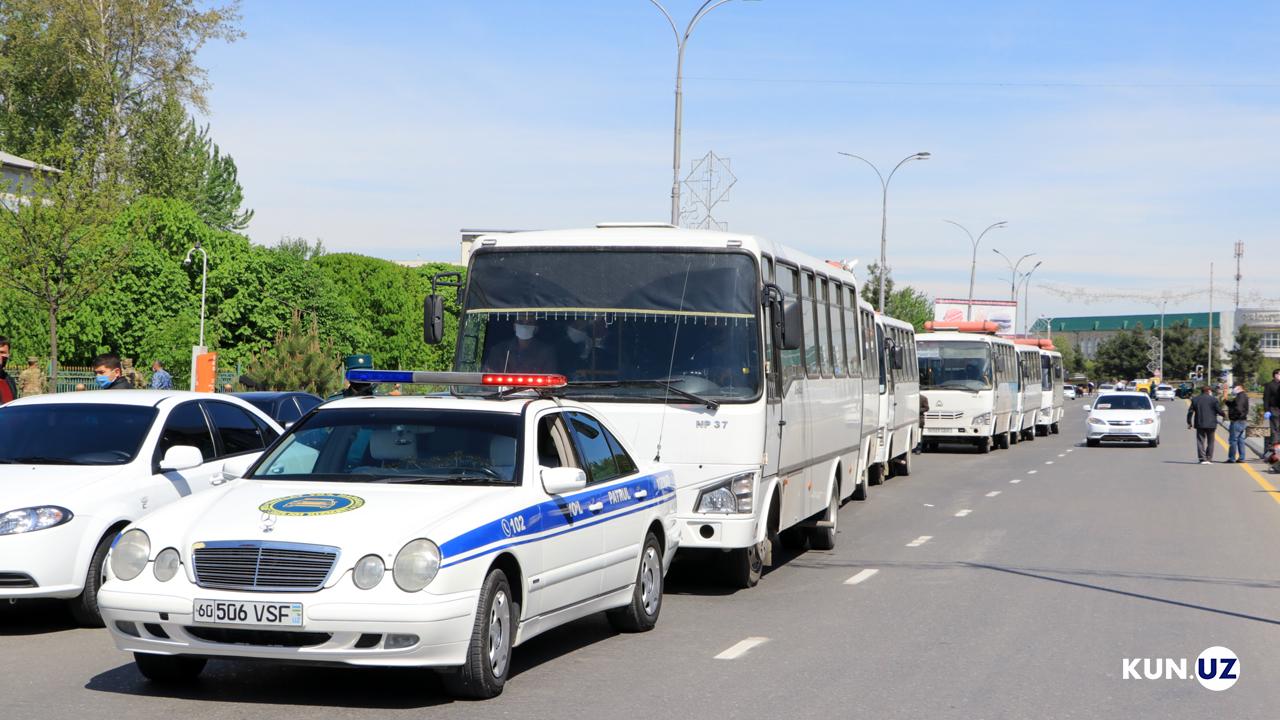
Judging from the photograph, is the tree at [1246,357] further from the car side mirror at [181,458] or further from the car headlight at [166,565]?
the car headlight at [166,565]

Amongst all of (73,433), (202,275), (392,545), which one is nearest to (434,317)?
(73,433)

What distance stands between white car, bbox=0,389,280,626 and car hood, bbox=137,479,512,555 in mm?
1976

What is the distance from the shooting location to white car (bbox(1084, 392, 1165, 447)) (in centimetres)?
4050

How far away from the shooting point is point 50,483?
9.60m

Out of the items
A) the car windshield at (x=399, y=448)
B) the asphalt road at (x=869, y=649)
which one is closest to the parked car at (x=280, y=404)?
the asphalt road at (x=869, y=649)

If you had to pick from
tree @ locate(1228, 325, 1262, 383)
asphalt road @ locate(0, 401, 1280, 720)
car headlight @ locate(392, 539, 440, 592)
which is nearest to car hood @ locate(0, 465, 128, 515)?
asphalt road @ locate(0, 401, 1280, 720)

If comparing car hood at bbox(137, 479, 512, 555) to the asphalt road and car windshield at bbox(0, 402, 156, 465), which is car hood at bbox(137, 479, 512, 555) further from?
car windshield at bbox(0, 402, 156, 465)

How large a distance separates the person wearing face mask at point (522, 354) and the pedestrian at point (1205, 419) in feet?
77.2

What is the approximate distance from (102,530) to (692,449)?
4154mm

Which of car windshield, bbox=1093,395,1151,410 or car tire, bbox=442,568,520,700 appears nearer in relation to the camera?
car tire, bbox=442,568,520,700

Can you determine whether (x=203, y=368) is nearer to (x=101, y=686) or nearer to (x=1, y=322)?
(x=1, y=322)

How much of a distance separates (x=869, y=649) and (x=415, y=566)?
3340 millimetres

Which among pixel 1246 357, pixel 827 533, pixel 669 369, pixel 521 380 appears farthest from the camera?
pixel 1246 357
